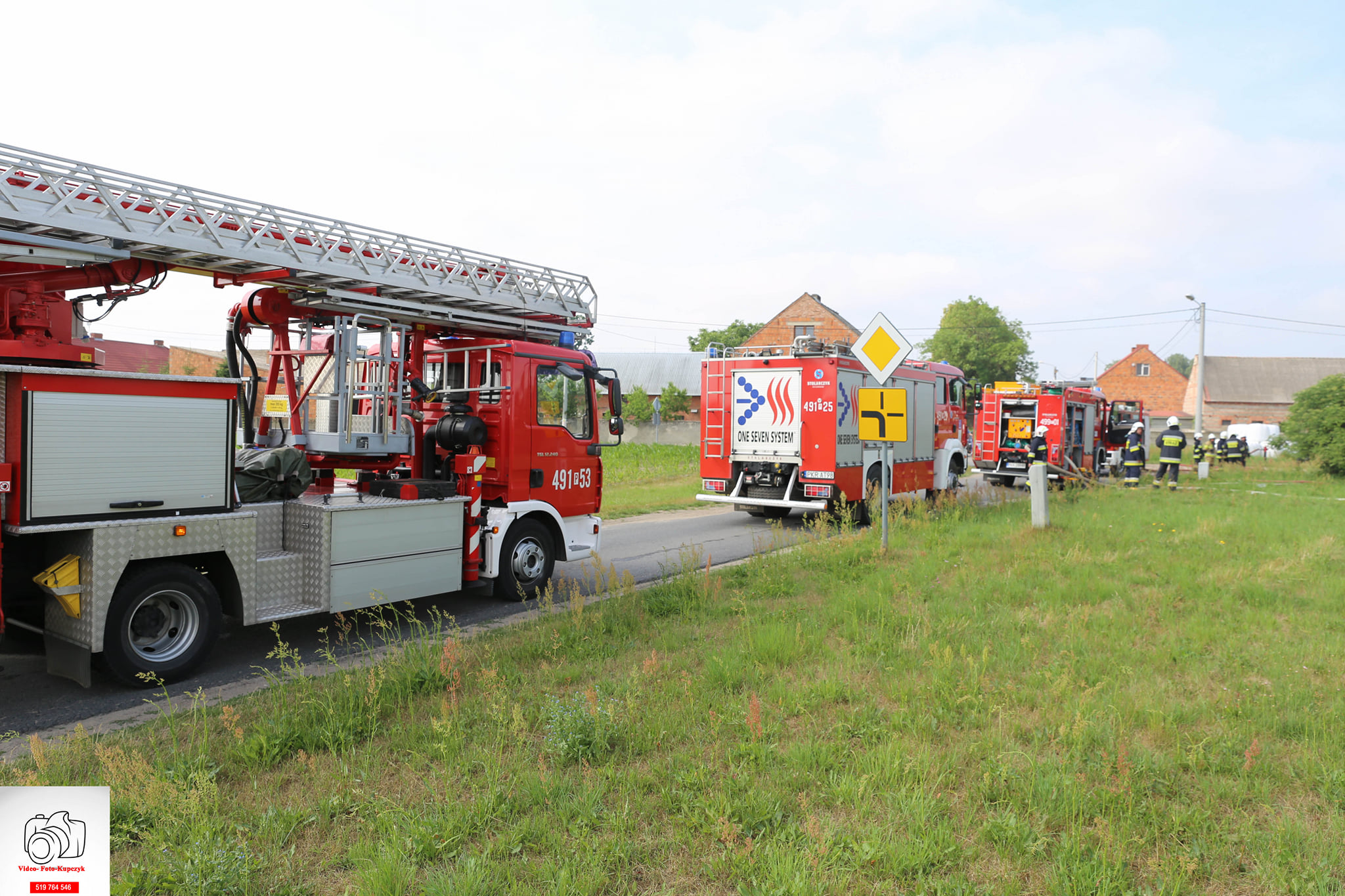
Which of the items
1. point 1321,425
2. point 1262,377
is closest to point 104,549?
point 1321,425

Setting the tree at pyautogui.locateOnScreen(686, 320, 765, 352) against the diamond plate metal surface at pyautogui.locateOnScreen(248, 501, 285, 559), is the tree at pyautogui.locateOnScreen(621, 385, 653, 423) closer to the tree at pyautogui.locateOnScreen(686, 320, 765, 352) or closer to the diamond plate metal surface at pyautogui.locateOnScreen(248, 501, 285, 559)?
the tree at pyautogui.locateOnScreen(686, 320, 765, 352)

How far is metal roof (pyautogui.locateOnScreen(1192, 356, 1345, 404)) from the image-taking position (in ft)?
214

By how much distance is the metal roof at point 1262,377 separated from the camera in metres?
65.1

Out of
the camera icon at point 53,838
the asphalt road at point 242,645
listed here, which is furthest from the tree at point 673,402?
the camera icon at point 53,838

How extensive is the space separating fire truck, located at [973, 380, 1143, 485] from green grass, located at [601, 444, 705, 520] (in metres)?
8.25

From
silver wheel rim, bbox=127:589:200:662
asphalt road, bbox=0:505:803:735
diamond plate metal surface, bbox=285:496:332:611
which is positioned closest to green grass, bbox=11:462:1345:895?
diamond plate metal surface, bbox=285:496:332:611

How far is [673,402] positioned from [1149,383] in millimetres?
43418

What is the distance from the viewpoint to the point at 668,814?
3.61m

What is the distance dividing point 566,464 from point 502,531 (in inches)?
44.3

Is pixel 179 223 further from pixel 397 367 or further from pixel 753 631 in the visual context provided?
pixel 753 631

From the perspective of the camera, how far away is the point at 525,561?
8.43 meters

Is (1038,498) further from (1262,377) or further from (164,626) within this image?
(1262,377)

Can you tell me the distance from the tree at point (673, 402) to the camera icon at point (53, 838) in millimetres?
47447

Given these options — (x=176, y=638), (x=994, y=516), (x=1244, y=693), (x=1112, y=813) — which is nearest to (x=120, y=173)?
(x=176, y=638)
